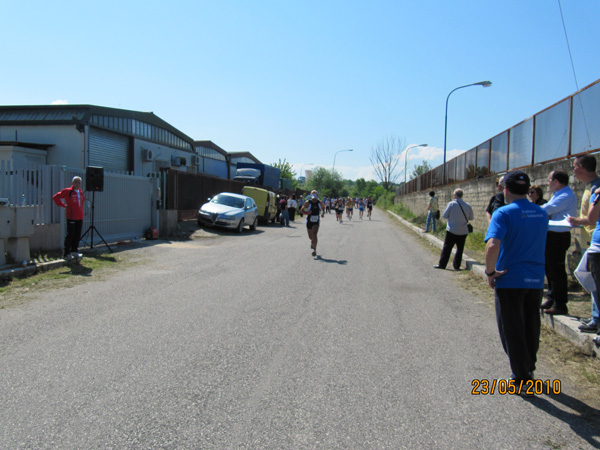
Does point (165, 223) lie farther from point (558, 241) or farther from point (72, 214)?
point (558, 241)

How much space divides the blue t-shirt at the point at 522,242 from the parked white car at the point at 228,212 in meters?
15.7

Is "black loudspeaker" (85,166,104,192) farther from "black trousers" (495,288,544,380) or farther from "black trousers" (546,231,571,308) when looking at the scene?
"black trousers" (495,288,544,380)

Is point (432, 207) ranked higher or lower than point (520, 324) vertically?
higher

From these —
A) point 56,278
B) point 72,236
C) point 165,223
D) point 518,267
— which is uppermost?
point 518,267

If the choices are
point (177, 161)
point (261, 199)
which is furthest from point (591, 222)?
point (177, 161)

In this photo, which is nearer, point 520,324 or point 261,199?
point 520,324

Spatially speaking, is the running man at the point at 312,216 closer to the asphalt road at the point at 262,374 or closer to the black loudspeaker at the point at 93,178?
the asphalt road at the point at 262,374

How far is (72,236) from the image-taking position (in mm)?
9875

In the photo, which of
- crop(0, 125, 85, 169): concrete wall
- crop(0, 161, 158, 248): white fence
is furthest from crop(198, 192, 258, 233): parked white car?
crop(0, 125, 85, 169): concrete wall

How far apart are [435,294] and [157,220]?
11551 millimetres

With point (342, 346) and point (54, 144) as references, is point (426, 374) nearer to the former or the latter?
point (342, 346)

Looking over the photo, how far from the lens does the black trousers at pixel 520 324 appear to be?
3811 mm

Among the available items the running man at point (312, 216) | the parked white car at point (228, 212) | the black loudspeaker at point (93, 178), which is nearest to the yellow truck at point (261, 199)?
the parked white car at point (228, 212)

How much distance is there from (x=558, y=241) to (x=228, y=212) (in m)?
14.6
